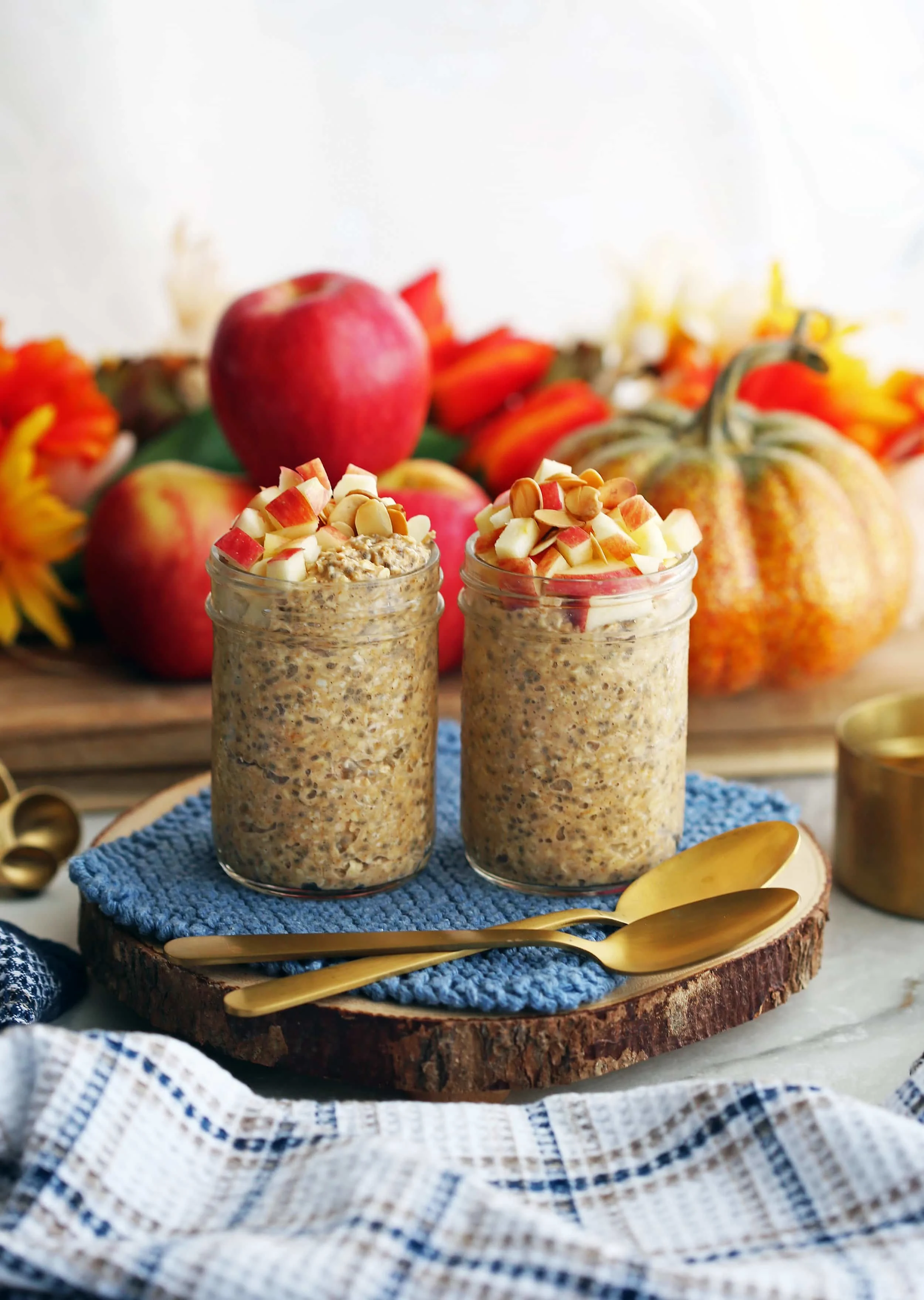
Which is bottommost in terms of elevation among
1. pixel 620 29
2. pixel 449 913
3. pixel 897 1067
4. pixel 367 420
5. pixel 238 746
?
pixel 897 1067

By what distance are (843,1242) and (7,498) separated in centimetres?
114

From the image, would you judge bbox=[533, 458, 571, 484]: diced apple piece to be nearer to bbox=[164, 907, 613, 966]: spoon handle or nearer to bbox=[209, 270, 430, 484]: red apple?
bbox=[164, 907, 613, 966]: spoon handle

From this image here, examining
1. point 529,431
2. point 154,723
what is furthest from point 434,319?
point 154,723

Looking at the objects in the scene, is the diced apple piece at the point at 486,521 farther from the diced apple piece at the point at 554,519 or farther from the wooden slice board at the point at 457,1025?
the wooden slice board at the point at 457,1025

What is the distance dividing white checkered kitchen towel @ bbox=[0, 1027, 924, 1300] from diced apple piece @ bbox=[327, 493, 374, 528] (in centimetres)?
36

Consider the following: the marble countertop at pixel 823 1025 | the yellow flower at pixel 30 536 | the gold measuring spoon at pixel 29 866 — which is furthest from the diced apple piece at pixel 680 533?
the yellow flower at pixel 30 536

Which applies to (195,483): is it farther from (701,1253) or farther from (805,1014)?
(701,1253)

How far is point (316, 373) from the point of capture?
1424 millimetres

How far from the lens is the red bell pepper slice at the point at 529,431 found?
167cm

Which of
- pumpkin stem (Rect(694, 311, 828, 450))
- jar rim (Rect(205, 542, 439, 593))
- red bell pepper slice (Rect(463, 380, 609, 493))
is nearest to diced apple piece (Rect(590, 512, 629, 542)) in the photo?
jar rim (Rect(205, 542, 439, 593))

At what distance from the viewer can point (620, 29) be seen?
222 centimetres

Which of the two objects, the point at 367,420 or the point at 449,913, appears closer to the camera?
the point at 449,913

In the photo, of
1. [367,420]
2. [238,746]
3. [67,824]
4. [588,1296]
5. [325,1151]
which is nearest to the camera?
[588,1296]

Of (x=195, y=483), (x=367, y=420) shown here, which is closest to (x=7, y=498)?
(x=195, y=483)
